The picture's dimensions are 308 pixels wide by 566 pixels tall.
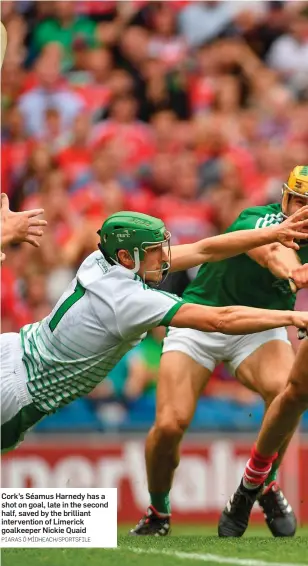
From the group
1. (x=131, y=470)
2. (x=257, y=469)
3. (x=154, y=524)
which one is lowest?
(x=131, y=470)

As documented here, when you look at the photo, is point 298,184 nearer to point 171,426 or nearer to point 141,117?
point 171,426

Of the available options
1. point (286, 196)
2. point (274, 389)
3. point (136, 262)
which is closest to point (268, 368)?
point (274, 389)

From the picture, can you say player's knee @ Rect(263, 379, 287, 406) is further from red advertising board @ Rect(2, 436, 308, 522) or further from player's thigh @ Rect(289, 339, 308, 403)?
red advertising board @ Rect(2, 436, 308, 522)

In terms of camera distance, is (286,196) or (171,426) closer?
(286,196)

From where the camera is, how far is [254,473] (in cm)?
735

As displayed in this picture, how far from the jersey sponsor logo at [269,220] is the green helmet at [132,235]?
124 centimetres

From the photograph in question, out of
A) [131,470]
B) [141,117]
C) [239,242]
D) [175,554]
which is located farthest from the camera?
[141,117]

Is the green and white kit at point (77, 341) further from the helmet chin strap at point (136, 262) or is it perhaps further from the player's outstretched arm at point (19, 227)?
the player's outstretched arm at point (19, 227)

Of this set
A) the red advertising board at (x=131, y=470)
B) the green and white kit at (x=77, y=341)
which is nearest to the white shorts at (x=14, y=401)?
the green and white kit at (x=77, y=341)

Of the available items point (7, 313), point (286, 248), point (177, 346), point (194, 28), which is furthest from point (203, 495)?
point (194, 28)

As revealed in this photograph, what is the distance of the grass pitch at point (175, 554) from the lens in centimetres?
566

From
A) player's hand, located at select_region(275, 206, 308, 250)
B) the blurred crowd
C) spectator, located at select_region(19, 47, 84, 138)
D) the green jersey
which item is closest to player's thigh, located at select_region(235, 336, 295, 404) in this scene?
the green jersey

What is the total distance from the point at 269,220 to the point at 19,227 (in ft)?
5.59

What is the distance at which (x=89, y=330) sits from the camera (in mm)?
6121
